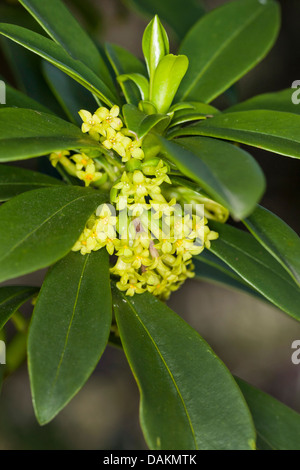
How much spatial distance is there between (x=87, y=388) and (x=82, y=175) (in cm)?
192

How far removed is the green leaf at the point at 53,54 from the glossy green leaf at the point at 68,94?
1.01 ft

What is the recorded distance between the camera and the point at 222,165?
802 mm

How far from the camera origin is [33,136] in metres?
0.92

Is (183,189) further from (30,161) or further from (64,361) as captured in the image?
(30,161)

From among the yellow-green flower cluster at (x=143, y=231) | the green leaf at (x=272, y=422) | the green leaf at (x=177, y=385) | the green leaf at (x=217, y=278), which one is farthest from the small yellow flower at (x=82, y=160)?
the green leaf at (x=272, y=422)

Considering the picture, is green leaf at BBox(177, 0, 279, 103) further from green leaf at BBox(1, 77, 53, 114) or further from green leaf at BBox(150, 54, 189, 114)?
green leaf at BBox(1, 77, 53, 114)

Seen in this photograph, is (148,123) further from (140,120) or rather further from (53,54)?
(53,54)

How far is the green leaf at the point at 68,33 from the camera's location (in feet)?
3.82

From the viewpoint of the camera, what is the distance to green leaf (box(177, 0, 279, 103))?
4.23ft

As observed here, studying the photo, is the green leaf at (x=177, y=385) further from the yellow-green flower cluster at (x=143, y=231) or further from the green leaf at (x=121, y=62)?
the green leaf at (x=121, y=62)

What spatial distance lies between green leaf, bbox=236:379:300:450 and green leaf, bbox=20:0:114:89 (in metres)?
0.87

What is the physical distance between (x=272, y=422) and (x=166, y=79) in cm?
86

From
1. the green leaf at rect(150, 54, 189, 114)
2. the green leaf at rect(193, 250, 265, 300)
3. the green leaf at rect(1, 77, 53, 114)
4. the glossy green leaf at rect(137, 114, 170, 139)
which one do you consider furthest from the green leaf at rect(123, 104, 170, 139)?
the green leaf at rect(193, 250, 265, 300)
